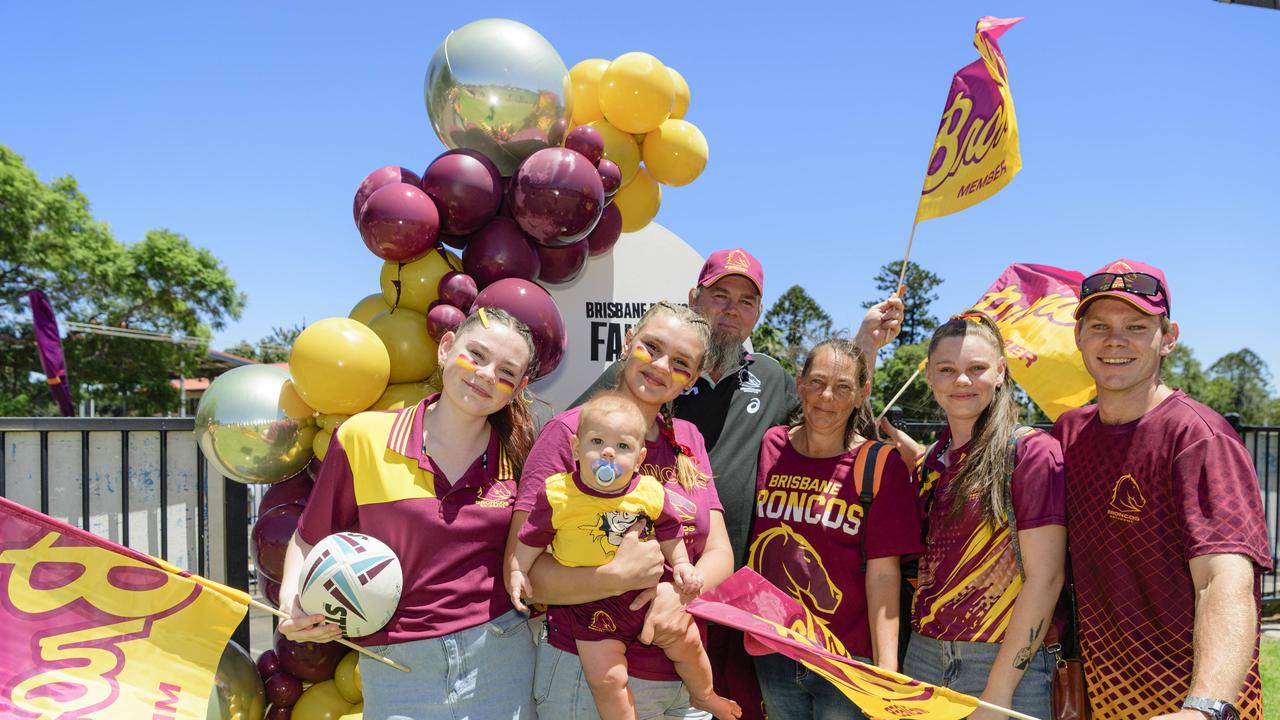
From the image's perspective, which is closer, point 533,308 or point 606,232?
point 533,308

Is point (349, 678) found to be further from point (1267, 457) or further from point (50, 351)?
point (50, 351)

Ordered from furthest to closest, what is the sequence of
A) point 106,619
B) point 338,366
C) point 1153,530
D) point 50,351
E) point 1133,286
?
point 50,351, point 338,366, point 106,619, point 1133,286, point 1153,530

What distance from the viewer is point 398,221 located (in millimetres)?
3766

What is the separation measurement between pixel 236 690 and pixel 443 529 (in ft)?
6.18

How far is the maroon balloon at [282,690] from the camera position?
3.87m

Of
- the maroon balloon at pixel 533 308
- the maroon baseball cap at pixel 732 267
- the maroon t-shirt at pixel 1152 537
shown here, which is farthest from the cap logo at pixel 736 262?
the maroon t-shirt at pixel 1152 537

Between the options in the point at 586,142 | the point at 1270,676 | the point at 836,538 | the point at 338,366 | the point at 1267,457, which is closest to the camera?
the point at 836,538

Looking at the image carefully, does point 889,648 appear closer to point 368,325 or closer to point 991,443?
point 991,443

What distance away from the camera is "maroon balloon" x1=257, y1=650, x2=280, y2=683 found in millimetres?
3928

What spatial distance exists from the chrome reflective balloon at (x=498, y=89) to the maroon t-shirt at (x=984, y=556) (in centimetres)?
271

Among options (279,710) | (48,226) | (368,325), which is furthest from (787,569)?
(48,226)

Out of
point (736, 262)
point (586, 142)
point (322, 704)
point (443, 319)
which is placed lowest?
point (322, 704)

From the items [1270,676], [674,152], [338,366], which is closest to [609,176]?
[674,152]

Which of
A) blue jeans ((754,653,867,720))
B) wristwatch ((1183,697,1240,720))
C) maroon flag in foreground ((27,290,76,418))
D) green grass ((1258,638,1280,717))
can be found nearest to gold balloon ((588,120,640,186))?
blue jeans ((754,653,867,720))
